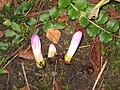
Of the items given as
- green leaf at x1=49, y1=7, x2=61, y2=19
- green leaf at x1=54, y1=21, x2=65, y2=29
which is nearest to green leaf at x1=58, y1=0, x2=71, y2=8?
green leaf at x1=49, y1=7, x2=61, y2=19

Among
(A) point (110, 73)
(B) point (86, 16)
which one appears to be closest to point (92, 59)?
(A) point (110, 73)

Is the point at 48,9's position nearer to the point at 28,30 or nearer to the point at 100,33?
the point at 28,30

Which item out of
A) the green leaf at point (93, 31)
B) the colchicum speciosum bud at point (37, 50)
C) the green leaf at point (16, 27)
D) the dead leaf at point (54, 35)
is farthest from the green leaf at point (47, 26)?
the green leaf at point (93, 31)

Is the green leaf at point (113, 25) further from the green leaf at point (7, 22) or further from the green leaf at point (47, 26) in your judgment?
the green leaf at point (7, 22)

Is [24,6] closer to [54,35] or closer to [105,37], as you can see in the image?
[54,35]

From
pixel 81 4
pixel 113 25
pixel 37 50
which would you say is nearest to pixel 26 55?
pixel 37 50

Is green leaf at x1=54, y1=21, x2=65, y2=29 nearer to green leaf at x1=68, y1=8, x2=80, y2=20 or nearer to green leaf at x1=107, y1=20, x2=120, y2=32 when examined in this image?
green leaf at x1=68, y1=8, x2=80, y2=20
